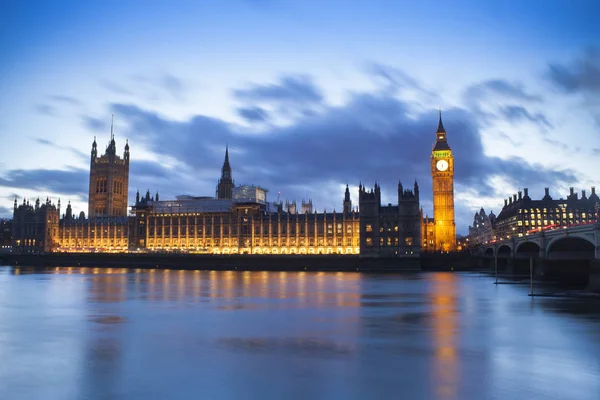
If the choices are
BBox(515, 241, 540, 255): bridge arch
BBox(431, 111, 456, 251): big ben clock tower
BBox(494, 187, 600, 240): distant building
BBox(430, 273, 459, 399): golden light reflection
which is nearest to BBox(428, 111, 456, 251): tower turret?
BBox(431, 111, 456, 251): big ben clock tower

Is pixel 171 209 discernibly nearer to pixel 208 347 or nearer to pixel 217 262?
pixel 217 262

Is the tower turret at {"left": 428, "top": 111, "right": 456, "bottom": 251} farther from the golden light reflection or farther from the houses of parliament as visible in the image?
the golden light reflection

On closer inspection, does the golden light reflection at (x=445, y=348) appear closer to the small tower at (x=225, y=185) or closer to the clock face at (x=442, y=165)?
the clock face at (x=442, y=165)

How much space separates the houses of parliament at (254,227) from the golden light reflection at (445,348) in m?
81.0

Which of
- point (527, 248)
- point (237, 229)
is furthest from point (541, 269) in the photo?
point (237, 229)

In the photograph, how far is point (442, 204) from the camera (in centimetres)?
15912

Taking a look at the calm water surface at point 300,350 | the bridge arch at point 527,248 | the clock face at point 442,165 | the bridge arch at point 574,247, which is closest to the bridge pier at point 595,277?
the calm water surface at point 300,350

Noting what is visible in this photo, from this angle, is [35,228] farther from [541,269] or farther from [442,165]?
[541,269]

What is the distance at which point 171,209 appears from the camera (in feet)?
525

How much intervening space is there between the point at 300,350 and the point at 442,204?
13946cm

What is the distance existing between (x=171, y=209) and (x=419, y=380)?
479ft

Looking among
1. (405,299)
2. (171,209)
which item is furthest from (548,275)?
(171,209)

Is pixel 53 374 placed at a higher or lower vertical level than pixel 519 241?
lower

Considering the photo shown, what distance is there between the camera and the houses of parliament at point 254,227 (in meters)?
130
